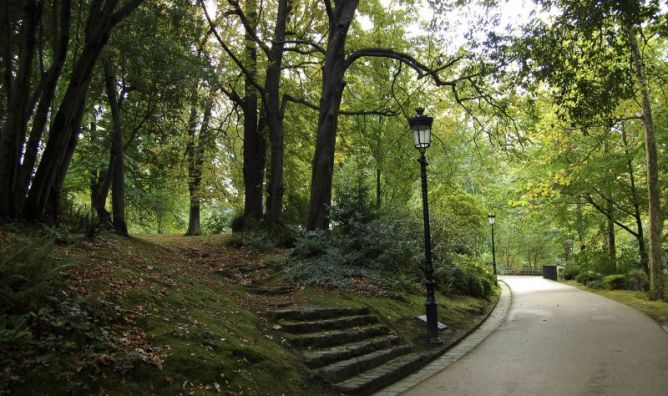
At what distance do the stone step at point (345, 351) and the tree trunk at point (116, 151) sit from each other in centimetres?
696

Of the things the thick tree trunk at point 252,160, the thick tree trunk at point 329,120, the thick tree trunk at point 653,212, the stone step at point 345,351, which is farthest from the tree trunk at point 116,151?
the thick tree trunk at point 653,212

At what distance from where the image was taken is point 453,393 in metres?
6.07

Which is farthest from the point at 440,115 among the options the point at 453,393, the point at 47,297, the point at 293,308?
the point at 47,297

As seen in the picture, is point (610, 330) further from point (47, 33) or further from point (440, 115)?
point (47, 33)

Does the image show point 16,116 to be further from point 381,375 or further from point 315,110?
point 315,110

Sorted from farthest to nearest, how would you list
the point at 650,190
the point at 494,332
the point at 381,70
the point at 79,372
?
the point at 381,70, the point at 650,190, the point at 494,332, the point at 79,372

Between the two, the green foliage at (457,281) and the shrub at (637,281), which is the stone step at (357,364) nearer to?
the green foliage at (457,281)

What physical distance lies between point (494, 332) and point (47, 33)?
11.7 metres

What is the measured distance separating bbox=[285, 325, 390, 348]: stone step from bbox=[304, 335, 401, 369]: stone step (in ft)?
0.38

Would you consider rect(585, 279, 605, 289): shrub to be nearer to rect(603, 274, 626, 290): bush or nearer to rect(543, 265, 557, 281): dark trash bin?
rect(603, 274, 626, 290): bush

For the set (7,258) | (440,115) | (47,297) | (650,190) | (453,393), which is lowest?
(453,393)

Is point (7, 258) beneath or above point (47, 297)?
above

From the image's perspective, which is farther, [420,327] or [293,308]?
[420,327]

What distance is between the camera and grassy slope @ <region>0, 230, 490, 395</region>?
170 inches
